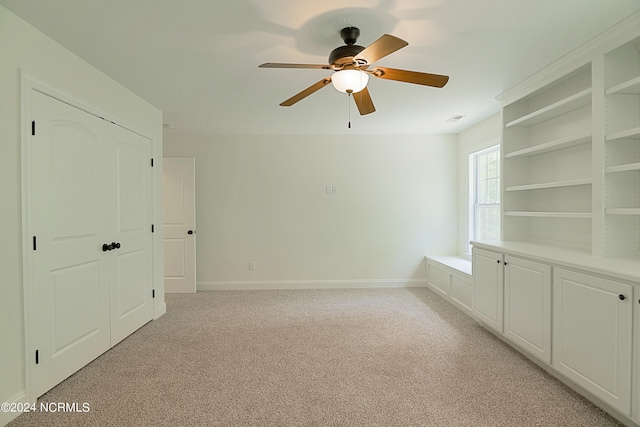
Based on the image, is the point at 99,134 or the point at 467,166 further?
the point at 467,166

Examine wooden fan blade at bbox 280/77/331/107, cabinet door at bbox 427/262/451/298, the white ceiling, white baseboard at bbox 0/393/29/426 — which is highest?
the white ceiling

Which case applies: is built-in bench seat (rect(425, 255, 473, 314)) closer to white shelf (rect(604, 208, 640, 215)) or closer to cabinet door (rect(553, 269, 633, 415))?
cabinet door (rect(553, 269, 633, 415))

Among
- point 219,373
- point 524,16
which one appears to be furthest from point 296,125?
point 219,373

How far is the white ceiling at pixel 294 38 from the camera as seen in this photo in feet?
5.98

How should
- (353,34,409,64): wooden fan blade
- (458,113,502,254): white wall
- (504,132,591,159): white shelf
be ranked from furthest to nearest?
1. (458,113,502,254): white wall
2. (504,132,591,159): white shelf
3. (353,34,409,64): wooden fan blade

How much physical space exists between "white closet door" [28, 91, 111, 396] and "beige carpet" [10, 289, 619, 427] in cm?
22

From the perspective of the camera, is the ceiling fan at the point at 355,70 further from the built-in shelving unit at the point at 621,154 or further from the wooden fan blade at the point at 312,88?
the built-in shelving unit at the point at 621,154

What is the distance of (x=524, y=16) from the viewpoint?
75.6 inches

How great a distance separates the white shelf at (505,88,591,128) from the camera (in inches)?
94.0

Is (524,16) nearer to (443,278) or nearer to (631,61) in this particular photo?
(631,61)

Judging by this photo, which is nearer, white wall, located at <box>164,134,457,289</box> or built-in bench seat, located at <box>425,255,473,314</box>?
built-in bench seat, located at <box>425,255,473,314</box>

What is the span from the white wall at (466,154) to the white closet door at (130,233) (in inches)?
163

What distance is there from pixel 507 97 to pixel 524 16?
1421 mm

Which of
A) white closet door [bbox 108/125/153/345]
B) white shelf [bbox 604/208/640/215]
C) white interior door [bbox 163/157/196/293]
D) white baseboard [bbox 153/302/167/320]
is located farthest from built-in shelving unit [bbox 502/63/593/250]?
white interior door [bbox 163/157/196/293]
